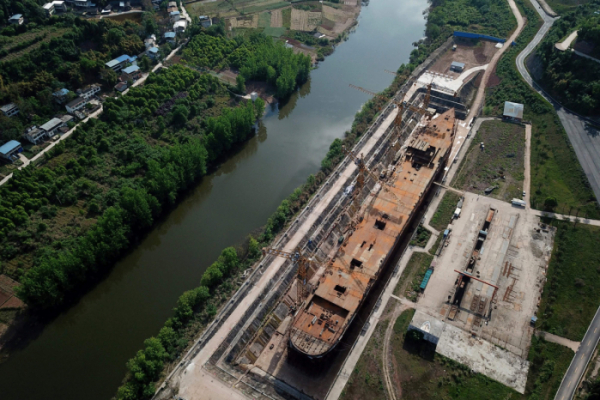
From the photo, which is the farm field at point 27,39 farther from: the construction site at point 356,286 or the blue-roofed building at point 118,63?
the construction site at point 356,286

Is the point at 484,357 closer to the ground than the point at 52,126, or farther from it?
closer to the ground

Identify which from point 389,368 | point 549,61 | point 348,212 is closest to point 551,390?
point 389,368

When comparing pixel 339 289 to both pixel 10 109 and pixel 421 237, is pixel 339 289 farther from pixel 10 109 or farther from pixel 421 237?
pixel 10 109

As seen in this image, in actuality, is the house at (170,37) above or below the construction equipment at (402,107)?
above

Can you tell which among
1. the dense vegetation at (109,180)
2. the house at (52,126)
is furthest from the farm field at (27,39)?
the dense vegetation at (109,180)

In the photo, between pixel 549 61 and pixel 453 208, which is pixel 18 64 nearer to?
pixel 453 208

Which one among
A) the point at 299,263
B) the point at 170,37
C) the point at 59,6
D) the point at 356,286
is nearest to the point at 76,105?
the point at 170,37
